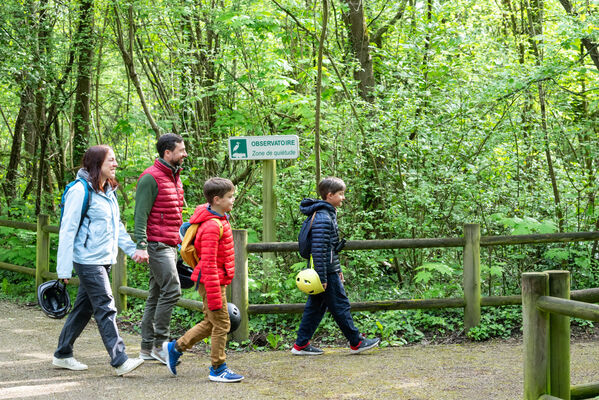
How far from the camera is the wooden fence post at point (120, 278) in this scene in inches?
325

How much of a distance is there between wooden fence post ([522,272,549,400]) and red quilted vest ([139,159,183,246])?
323 cm

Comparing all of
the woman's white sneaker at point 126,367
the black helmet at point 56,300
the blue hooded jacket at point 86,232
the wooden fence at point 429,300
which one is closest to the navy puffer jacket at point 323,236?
the wooden fence at point 429,300

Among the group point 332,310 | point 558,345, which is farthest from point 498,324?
point 558,345

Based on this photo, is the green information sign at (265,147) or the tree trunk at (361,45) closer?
the green information sign at (265,147)

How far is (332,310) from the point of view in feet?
20.1

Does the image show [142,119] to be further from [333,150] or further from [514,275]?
[514,275]

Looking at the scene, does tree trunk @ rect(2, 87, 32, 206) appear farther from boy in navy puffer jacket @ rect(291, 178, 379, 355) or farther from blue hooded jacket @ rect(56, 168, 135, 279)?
boy in navy puffer jacket @ rect(291, 178, 379, 355)

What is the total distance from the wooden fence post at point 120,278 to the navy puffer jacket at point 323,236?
3.32 meters

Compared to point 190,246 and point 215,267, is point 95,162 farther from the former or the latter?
point 215,267

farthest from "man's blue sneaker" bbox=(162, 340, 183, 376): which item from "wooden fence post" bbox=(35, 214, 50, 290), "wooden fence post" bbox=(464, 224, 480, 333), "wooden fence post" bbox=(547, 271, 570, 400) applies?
"wooden fence post" bbox=(35, 214, 50, 290)

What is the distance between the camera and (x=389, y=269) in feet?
29.8

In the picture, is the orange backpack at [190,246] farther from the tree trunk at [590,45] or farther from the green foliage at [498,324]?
the tree trunk at [590,45]

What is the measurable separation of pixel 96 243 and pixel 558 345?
145 inches

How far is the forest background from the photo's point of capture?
26.7 ft
